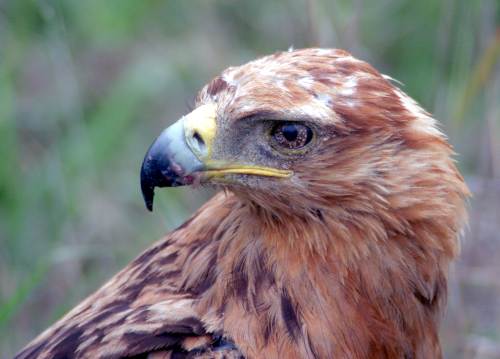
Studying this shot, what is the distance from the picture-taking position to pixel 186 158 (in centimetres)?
312

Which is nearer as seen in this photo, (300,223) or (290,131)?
(290,131)

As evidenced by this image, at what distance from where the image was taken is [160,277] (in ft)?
11.1

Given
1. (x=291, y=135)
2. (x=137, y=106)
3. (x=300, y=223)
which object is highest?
(x=291, y=135)

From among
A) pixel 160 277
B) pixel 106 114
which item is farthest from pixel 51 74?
pixel 160 277

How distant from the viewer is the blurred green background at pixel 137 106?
4.92 m

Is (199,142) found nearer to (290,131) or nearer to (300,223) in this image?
(290,131)

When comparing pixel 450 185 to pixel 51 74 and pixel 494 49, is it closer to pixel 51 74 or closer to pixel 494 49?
pixel 494 49

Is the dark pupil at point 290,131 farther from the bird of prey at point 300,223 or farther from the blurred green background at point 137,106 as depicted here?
the blurred green background at point 137,106

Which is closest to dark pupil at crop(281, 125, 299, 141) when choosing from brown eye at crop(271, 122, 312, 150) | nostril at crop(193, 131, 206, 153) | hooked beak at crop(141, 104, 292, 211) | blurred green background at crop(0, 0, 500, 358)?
brown eye at crop(271, 122, 312, 150)

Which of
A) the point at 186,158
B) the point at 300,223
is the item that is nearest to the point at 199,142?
the point at 186,158

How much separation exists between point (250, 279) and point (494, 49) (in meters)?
1.95

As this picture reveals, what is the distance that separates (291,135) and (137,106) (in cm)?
323

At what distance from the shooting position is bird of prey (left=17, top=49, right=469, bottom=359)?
10.2ft

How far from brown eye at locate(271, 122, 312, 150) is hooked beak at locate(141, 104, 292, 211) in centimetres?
11
